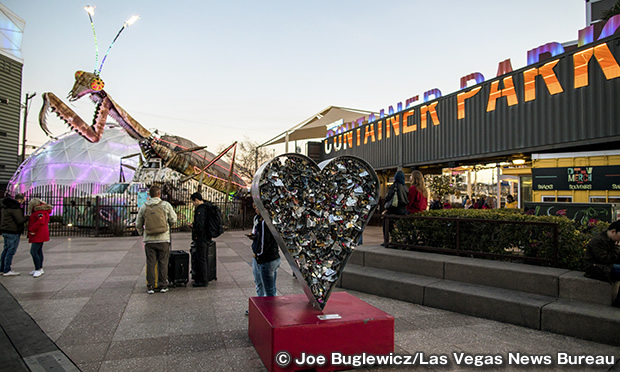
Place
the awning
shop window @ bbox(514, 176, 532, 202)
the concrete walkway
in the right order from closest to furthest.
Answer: the concrete walkway
shop window @ bbox(514, 176, 532, 202)
the awning

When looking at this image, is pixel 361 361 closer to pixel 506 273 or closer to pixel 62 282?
pixel 506 273

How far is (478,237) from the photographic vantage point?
6957 millimetres

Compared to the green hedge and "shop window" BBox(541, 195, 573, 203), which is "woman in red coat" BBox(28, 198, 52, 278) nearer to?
the green hedge

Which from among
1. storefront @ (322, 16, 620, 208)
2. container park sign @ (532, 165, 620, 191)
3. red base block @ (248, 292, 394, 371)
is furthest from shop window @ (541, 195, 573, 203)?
red base block @ (248, 292, 394, 371)

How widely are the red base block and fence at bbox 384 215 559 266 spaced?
140 inches

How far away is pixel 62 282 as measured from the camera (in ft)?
25.4

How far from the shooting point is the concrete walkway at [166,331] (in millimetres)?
4043

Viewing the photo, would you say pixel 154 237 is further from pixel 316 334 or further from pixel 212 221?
pixel 316 334

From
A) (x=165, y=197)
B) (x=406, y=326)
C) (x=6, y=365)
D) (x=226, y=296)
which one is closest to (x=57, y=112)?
(x=165, y=197)

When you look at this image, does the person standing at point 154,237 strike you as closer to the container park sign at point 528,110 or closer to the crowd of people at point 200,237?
the crowd of people at point 200,237

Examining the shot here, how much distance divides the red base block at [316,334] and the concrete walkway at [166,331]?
28cm

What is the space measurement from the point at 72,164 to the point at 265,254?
31337 millimetres

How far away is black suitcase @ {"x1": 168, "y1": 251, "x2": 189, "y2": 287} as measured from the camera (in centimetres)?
750

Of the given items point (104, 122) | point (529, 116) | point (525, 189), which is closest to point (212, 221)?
point (104, 122)
